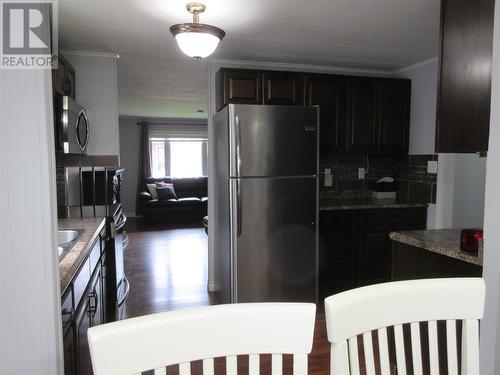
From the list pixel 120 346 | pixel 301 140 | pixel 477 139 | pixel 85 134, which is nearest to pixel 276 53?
pixel 301 140

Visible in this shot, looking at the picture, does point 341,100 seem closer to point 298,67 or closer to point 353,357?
point 298,67

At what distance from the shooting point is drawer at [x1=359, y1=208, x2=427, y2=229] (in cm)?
329

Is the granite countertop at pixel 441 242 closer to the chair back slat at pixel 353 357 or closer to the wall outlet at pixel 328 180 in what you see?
the chair back slat at pixel 353 357

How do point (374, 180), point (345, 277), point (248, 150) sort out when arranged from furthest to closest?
1. point (374, 180)
2. point (345, 277)
3. point (248, 150)

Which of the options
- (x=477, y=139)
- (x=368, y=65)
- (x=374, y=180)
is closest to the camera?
(x=477, y=139)

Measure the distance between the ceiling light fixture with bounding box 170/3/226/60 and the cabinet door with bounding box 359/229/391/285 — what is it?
213 cm

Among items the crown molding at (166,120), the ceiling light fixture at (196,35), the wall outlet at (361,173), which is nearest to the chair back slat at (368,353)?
the ceiling light fixture at (196,35)

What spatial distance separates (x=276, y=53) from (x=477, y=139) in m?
1.95

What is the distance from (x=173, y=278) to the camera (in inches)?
156

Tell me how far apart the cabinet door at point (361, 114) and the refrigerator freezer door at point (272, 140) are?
2.26 ft

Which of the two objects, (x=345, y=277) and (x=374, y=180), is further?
(x=374, y=180)

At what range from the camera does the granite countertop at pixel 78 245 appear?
53.8 inches

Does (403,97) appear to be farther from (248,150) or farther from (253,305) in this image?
(253,305)

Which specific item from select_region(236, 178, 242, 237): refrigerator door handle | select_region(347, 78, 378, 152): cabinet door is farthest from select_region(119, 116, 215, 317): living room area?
select_region(347, 78, 378, 152): cabinet door
